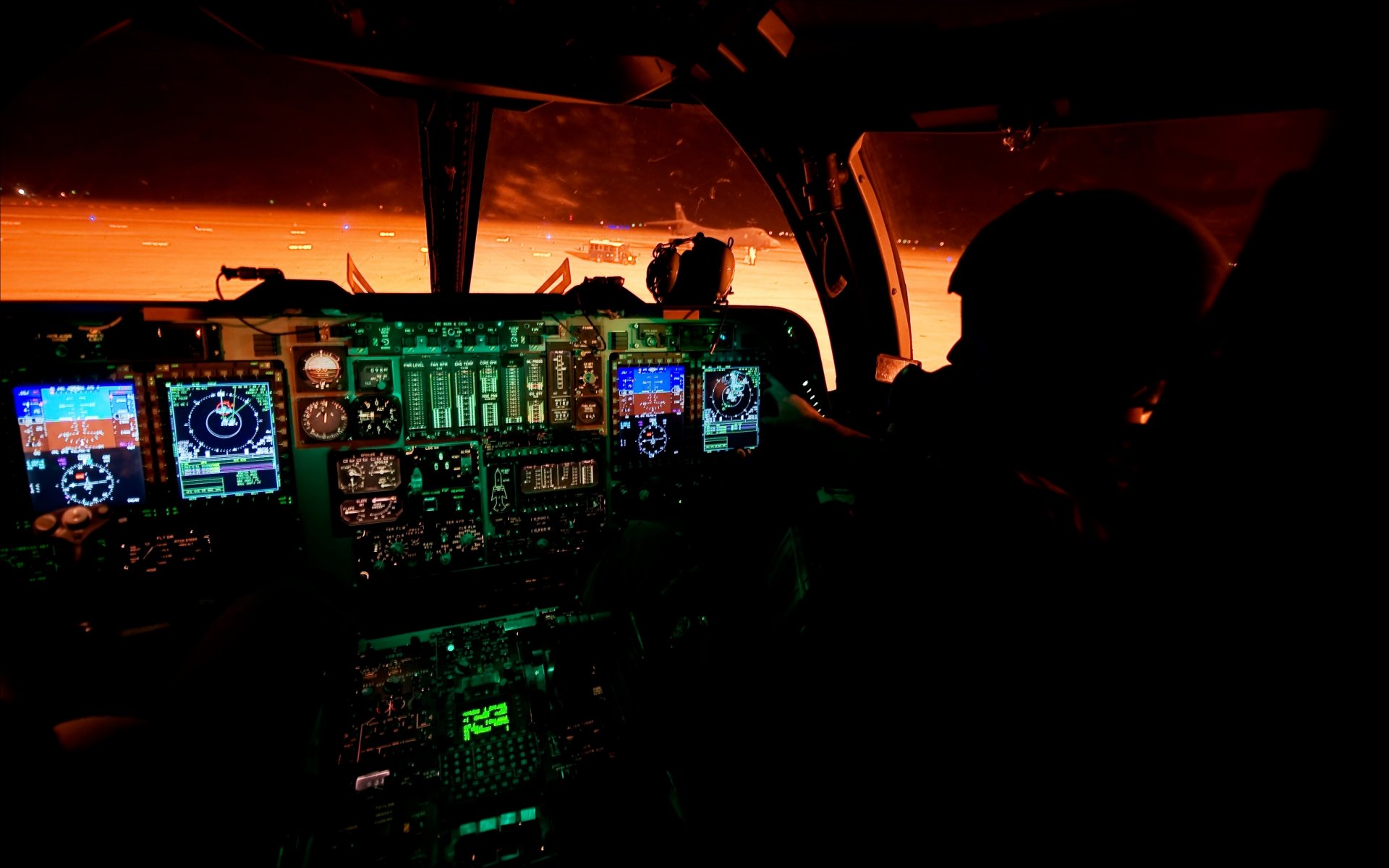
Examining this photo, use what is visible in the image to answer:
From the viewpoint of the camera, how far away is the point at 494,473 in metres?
2.07

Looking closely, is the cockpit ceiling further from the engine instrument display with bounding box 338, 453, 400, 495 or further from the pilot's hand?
the engine instrument display with bounding box 338, 453, 400, 495

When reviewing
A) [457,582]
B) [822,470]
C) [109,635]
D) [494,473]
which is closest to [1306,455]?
[822,470]

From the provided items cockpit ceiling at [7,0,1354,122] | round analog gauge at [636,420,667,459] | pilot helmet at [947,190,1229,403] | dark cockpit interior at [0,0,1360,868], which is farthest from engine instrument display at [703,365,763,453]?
pilot helmet at [947,190,1229,403]

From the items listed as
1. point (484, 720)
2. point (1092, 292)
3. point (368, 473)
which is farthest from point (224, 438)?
point (1092, 292)

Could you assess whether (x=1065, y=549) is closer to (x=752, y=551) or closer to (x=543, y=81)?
(x=752, y=551)

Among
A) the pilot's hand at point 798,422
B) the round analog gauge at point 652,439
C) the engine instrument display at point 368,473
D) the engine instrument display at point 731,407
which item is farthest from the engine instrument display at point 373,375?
the pilot's hand at point 798,422

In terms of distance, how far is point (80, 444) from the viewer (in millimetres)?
1639

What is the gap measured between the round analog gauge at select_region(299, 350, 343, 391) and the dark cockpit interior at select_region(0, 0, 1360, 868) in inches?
0.5

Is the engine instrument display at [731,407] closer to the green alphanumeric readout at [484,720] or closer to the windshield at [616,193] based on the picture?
the windshield at [616,193]

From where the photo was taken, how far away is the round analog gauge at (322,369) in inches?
72.0

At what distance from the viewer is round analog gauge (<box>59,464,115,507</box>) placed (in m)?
1.65

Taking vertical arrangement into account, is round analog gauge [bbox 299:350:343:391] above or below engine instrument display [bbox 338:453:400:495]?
above

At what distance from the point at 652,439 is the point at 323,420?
1.16 m

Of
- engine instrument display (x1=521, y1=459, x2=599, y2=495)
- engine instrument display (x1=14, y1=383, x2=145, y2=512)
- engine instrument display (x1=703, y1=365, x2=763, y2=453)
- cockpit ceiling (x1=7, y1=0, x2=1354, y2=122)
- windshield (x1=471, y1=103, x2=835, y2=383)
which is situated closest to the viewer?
cockpit ceiling (x1=7, y1=0, x2=1354, y2=122)
